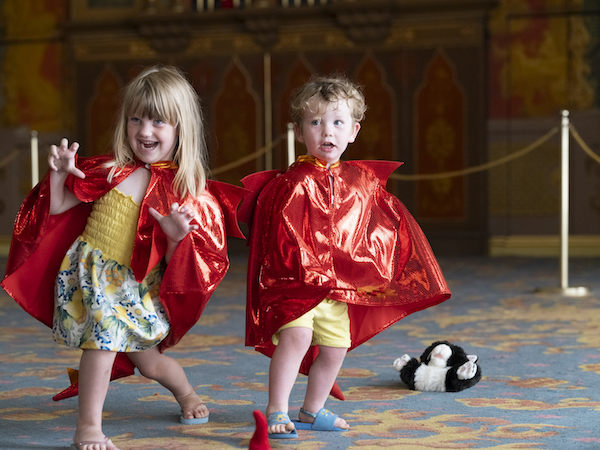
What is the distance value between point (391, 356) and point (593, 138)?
17.8 ft

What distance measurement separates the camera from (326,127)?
7.06 ft

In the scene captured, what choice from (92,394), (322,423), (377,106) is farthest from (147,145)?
(377,106)

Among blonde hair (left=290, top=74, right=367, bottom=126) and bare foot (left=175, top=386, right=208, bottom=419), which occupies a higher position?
blonde hair (left=290, top=74, right=367, bottom=126)

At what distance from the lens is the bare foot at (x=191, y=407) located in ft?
7.34

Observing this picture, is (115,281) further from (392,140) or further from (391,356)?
(392,140)

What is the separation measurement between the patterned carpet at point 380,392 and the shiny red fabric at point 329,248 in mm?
313

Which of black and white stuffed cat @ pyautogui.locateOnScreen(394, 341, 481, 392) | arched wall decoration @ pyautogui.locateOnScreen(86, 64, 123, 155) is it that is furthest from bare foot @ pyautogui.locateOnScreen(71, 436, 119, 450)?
arched wall decoration @ pyautogui.locateOnScreen(86, 64, 123, 155)

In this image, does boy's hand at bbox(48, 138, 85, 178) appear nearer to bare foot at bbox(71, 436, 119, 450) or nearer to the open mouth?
the open mouth

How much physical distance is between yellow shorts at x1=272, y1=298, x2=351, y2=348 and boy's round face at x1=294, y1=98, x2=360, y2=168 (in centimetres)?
42

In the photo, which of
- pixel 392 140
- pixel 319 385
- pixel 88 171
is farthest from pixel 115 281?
pixel 392 140

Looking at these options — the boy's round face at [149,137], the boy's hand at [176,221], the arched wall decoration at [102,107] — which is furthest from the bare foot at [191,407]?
the arched wall decoration at [102,107]

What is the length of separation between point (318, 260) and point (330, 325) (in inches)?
7.7

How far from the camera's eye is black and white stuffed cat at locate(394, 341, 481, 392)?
2.59 metres

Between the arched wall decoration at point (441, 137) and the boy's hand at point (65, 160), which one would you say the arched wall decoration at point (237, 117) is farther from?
the boy's hand at point (65, 160)
